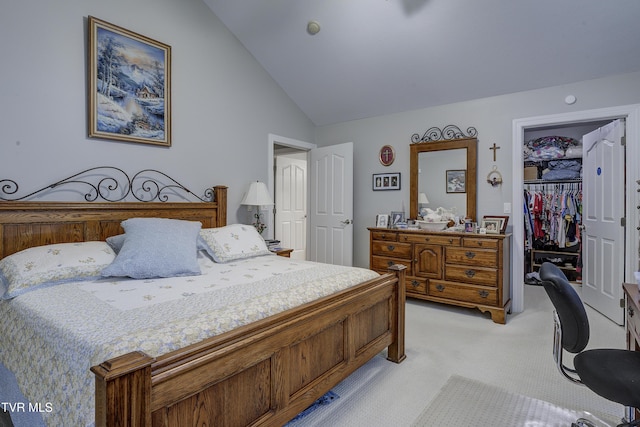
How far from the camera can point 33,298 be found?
1819 millimetres

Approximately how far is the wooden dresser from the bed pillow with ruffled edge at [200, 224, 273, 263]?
4.02ft

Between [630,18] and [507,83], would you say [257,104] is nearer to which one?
[507,83]

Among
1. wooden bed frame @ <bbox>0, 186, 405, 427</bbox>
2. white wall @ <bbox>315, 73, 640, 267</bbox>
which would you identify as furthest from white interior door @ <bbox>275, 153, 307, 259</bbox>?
wooden bed frame @ <bbox>0, 186, 405, 427</bbox>

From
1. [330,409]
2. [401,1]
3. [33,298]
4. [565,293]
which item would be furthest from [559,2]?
[33,298]

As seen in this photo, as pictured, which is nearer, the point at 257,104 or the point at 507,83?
the point at 507,83

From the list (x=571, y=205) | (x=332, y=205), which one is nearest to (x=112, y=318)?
(x=332, y=205)

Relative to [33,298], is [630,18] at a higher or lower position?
higher

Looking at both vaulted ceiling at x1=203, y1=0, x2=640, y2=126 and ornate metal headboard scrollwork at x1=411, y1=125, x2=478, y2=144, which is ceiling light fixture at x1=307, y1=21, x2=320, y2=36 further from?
ornate metal headboard scrollwork at x1=411, y1=125, x2=478, y2=144

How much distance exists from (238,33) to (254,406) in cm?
383

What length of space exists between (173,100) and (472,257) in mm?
3327

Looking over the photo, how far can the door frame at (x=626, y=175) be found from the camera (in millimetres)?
3162

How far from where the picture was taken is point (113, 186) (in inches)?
118

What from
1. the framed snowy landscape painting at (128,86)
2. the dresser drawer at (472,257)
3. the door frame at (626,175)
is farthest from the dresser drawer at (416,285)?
the framed snowy landscape painting at (128,86)

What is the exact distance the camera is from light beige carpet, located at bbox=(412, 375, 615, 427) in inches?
73.9
